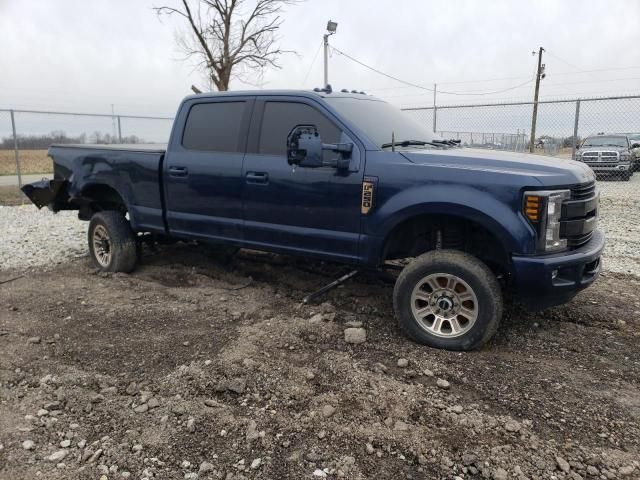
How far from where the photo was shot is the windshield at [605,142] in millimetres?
17719

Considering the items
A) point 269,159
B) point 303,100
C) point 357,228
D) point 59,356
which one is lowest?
point 59,356

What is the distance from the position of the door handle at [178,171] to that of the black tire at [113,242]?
3.92 feet

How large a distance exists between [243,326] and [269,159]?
1.49 m

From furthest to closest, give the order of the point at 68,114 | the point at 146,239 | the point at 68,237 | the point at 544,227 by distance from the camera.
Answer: the point at 68,114 → the point at 68,237 → the point at 146,239 → the point at 544,227

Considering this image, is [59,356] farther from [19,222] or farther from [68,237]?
[19,222]

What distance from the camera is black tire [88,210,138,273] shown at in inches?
234

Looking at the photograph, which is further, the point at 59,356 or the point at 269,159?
the point at 269,159

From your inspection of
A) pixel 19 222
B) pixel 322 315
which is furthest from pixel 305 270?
pixel 19 222

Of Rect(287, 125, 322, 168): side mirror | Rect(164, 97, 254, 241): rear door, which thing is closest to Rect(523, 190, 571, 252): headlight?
Rect(287, 125, 322, 168): side mirror

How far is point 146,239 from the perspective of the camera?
6270 mm

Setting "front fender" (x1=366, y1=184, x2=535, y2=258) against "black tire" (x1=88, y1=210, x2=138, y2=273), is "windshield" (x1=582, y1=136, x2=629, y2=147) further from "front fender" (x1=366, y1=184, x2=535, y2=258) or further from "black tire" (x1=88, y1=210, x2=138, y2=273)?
"black tire" (x1=88, y1=210, x2=138, y2=273)

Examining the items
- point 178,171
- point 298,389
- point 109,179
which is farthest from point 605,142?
point 298,389

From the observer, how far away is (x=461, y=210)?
12.3 feet

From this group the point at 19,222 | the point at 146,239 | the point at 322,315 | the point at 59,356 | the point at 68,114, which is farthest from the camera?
the point at 68,114
